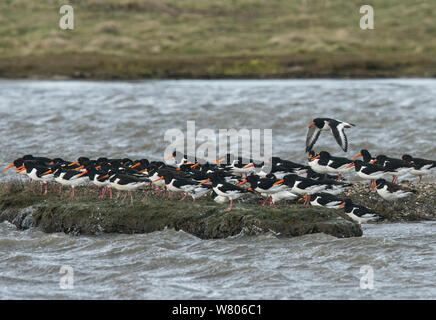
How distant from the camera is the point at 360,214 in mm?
15688

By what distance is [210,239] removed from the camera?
1517 centimetres

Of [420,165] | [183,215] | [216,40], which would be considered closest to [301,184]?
[183,215]

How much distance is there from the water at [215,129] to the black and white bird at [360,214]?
0.38m

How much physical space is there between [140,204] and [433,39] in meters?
49.1

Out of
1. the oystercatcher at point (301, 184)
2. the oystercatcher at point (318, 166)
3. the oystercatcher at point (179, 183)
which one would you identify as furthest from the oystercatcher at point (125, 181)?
the oystercatcher at point (318, 166)

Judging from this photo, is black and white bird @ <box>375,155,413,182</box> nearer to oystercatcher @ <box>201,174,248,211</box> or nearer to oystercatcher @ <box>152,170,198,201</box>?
oystercatcher @ <box>201,174,248,211</box>

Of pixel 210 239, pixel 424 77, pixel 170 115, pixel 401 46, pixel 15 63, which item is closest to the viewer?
pixel 210 239

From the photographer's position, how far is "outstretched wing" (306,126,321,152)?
21750 mm

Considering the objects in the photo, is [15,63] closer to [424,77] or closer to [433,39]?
[424,77]

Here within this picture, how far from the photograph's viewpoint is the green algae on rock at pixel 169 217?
15.1 m

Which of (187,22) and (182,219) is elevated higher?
(187,22)

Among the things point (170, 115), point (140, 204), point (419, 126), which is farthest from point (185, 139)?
point (140, 204)

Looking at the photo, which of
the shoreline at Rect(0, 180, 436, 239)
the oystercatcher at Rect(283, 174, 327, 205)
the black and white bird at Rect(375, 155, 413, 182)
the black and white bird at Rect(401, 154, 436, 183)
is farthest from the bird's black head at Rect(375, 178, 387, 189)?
the black and white bird at Rect(401, 154, 436, 183)
